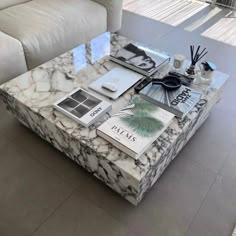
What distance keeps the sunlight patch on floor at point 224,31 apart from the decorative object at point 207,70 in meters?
1.27

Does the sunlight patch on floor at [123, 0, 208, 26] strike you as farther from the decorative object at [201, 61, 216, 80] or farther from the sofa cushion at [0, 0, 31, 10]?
the decorative object at [201, 61, 216, 80]

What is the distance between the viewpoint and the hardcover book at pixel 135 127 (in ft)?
3.87

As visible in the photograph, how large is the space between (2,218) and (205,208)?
97 cm

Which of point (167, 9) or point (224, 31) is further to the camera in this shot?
point (167, 9)

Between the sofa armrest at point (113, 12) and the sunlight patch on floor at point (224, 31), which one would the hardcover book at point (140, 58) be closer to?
the sofa armrest at point (113, 12)

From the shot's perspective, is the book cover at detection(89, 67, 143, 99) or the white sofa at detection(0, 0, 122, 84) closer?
the book cover at detection(89, 67, 143, 99)

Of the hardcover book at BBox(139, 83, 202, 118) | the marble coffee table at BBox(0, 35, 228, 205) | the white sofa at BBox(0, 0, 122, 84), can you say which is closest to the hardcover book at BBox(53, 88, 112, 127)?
the marble coffee table at BBox(0, 35, 228, 205)

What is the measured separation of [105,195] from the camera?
1395 mm

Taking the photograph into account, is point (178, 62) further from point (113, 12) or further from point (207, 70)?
point (113, 12)

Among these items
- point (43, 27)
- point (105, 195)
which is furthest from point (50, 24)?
point (105, 195)

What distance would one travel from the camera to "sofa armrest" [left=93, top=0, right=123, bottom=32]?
2320 mm

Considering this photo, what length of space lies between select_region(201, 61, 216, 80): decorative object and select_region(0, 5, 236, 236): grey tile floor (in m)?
0.37

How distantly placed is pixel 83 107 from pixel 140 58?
1.73 ft

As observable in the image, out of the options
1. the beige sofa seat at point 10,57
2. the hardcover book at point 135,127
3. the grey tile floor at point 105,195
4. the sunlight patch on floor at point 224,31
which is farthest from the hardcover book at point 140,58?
the sunlight patch on floor at point 224,31
